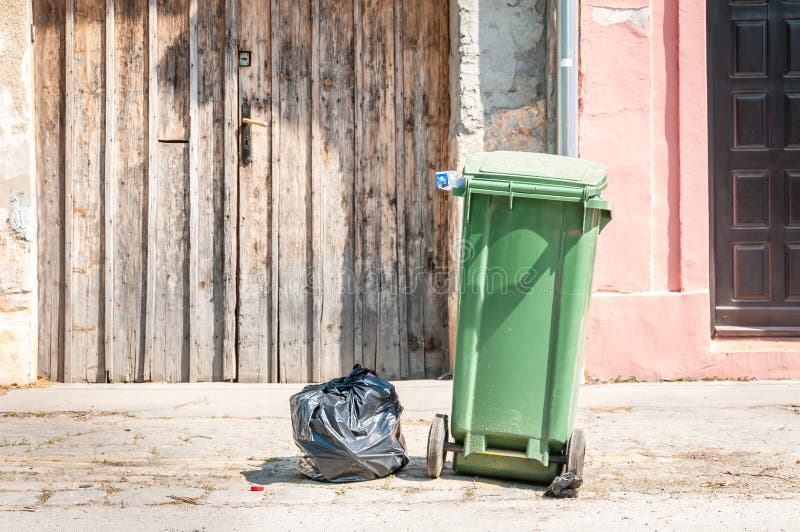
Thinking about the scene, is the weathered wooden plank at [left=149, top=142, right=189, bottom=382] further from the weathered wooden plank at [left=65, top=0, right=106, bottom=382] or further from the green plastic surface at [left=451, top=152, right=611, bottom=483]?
the green plastic surface at [left=451, top=152, right=611, bottom=483]

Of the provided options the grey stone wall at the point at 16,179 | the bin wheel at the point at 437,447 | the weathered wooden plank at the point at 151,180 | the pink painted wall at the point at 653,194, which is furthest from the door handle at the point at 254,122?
the bin wheel at the point at 437,447

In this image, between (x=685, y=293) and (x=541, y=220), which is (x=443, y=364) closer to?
(x=685, y=293)

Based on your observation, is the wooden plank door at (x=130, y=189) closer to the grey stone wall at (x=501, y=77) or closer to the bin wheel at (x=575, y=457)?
the grey stone wall at (x=501, y=77)

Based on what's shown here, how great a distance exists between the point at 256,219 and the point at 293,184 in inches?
13.7

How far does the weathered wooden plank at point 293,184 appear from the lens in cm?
643

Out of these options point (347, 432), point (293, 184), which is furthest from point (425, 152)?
point (347, 432)

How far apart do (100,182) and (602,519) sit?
14.1ft

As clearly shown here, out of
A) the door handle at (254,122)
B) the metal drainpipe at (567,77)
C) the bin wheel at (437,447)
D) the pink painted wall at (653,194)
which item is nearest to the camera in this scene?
the bin wheel at (437,447)

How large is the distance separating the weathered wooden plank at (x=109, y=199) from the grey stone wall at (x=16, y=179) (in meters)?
0.47

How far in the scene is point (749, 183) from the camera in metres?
6.60

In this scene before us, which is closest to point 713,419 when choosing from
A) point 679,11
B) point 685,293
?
point 685,293

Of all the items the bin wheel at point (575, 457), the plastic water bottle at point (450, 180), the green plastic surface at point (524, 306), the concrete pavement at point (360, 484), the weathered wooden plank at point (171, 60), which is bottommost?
the concrete pavement at point (360, 484)

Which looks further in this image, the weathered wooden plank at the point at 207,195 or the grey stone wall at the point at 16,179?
the weathered wooden plank at the point at 207,195

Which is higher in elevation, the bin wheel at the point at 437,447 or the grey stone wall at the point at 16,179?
the grey stone wall at the point at 16,179
